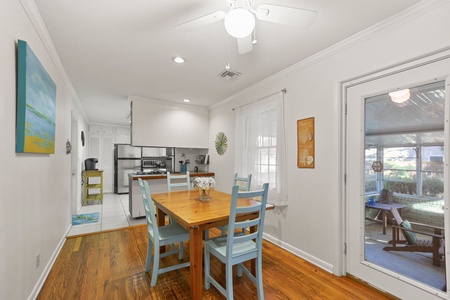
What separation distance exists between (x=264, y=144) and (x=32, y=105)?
8.67ft

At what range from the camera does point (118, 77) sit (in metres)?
3.08

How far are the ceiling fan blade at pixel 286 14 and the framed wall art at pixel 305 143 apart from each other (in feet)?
4.31

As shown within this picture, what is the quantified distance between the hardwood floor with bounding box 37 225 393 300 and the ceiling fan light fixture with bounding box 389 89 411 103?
5.78 feet

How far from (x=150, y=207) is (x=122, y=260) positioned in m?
1.11

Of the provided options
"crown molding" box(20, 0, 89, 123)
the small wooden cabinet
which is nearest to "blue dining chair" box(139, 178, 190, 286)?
"crown molding" box(20, 0, 89, 123)

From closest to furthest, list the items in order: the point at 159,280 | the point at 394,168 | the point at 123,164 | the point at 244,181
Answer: the point at 394,168
the point at 159,280
the point at 244,181
the point at 123,164

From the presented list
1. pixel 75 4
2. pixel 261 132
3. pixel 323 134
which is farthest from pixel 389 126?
pixel 75 4

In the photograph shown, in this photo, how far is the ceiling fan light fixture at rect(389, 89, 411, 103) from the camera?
178 cm

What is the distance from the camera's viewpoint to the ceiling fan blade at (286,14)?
4.24 feet

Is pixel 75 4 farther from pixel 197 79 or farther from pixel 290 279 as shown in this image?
pixel 290 279

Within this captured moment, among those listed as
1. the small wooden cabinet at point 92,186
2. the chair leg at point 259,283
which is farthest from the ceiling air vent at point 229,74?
the small wooden cabinet at point 92,186

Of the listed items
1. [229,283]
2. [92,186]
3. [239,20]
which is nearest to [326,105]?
[239,20]

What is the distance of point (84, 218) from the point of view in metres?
4.14

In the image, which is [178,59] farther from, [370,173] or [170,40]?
[370,173]
